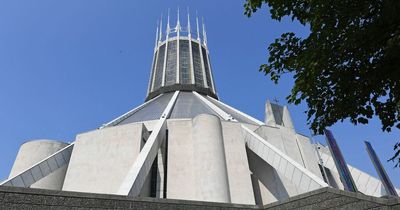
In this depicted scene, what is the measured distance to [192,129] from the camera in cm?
1706

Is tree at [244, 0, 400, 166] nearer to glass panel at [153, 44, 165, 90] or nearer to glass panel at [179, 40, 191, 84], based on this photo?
glass panel at [179, 40, 191, 84]

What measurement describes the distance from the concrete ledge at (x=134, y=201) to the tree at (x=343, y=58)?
102 centimetres

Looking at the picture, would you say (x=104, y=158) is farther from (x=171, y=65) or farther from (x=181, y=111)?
(x=171, y=65)

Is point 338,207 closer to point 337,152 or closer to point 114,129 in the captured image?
point 114,129

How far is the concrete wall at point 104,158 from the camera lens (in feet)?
50.6

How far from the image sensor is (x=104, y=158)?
650 inches

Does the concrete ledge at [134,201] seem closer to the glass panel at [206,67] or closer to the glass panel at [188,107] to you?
the glass panel at [188,107]

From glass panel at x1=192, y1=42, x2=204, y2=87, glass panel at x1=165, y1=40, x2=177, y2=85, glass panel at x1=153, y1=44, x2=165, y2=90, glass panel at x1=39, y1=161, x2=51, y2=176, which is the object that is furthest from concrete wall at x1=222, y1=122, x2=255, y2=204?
glass panel at x1=153, y1=44, x2=165, y2=90

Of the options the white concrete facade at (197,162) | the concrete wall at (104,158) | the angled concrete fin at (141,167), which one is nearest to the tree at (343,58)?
the angled concrete fin at (141,167)

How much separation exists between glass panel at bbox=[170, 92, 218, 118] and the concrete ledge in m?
15.1

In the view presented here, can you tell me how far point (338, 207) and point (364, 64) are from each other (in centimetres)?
270

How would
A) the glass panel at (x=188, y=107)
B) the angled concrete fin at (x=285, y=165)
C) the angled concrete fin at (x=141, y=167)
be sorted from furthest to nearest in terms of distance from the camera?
the glass panel at (x=188, y=107) → the angled concrete fin at (x=285, y=165) → the angled concrete fin at (x=141, y=167)

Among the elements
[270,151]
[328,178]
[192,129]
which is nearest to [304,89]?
[270,151]

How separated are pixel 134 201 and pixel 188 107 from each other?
699 inches
